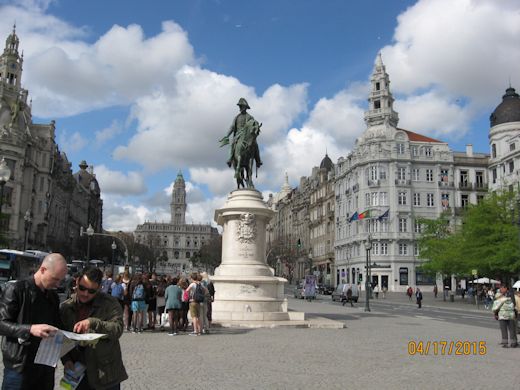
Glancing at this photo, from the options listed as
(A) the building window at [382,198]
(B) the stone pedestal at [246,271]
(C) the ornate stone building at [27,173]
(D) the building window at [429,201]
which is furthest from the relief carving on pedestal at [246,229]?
(D) the building window at [429,201]

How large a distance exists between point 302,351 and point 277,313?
6703 millimetres

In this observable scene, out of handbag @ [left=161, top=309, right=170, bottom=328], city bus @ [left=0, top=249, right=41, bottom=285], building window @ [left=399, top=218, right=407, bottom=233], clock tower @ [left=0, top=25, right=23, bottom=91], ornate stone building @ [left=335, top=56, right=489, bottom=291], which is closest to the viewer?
handbag @ [left=161, top=309, right=170, bottom=328]

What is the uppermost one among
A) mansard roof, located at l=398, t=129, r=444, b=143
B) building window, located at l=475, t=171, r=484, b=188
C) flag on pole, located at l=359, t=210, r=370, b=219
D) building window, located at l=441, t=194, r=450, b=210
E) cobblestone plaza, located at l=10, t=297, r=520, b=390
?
mansard roof, located at l=398, t=129, r=444, b=143

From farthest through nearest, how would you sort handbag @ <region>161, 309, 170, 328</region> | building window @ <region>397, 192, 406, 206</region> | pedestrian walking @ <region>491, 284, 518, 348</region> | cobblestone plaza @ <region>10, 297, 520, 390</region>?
building window @ <region>397, 192, 406, 206</region> < handbag @ <region>161, 309, 170, 328</region> < pedestrian walking @ <region>491, 284, 518, 348</region> < cobblestone plaza @ <region>10, 297, 520, 390</region>

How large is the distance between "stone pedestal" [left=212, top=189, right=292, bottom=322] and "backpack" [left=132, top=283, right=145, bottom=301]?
12.2 feet

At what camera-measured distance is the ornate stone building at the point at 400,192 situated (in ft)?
230

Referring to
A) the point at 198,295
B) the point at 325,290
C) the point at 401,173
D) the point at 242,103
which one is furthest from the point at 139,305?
the point at 401,173

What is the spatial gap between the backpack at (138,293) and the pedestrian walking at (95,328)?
11.2 metres

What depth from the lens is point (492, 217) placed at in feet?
145

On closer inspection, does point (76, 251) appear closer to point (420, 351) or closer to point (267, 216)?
point (267, 216)

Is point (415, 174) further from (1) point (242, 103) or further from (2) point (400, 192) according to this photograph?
(1) point (242, 103)
